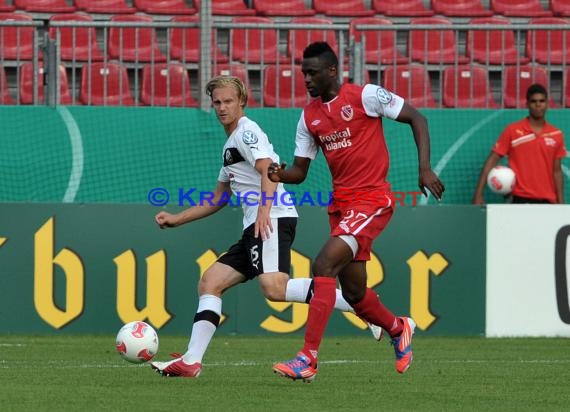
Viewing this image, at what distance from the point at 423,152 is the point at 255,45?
6310 mm

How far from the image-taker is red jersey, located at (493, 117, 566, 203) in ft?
43.7

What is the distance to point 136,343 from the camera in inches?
321

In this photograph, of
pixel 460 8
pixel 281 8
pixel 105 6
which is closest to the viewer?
pixel 105 6

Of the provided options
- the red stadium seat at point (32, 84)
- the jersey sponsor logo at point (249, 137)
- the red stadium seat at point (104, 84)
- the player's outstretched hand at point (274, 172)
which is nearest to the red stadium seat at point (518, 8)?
the red stadium seat at point (104, 84)

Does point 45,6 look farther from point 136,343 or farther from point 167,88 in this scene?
point 136,343

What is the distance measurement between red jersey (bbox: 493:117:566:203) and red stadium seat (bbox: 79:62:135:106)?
4.01m

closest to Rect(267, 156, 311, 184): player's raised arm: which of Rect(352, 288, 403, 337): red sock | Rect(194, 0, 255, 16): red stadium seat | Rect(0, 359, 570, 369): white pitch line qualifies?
Rect(352, 288, 403, 337): red sock

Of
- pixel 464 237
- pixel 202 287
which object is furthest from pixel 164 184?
pixel 202 287

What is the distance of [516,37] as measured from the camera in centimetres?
1376

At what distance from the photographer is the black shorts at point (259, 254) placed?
27.8 ft

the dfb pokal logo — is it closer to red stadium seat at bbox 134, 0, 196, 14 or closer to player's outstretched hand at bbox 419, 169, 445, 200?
player's outstretched hand at bbox 419, 169, 445, 200

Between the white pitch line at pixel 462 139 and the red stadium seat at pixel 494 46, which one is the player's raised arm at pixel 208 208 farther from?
the red stadium seat at pixel 494 46

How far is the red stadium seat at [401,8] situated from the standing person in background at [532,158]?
307 cm

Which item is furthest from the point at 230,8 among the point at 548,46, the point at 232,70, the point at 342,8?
the point at 548,46
